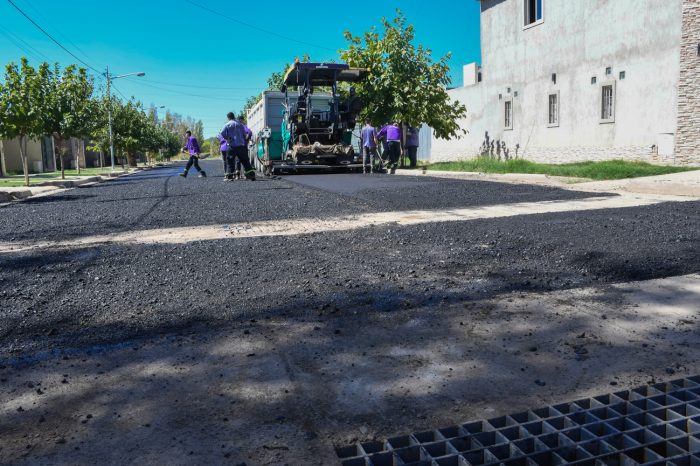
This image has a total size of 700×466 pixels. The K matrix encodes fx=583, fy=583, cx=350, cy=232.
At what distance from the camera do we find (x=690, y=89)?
15625 millimetres

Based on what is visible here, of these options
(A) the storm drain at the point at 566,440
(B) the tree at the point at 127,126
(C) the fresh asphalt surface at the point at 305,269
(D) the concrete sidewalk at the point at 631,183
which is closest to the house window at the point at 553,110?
(D) the concrete sidewalk at the point at 631,183

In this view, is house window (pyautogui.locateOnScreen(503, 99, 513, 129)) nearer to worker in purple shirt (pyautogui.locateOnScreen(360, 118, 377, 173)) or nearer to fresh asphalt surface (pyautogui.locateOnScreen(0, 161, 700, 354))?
worker in purple shirt (pyautogui.locateOnScreen(360, 118, 377, 173))

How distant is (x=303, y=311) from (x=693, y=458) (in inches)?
86.2

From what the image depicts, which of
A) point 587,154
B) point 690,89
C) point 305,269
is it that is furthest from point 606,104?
point 305,269

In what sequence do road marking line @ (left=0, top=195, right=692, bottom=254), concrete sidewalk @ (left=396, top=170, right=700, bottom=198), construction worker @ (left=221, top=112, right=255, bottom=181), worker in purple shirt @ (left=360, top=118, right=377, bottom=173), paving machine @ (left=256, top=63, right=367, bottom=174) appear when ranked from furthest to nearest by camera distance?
worker in purple shirt @ (left=360, top=118, right=377, bottom=173) → paving machine @ (left=256, top=63, right=367, bottom=174) → construction worker @ (left=221, top=112, right=255, bottom=181) → concrete sidewalk @ (left=396, top=170, right=700, bottom=198) → road marking line @ (left=0, top=195, right=692, bottom=254)

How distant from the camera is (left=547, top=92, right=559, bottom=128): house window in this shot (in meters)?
21.2

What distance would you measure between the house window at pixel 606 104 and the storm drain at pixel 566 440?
1834 centimetres

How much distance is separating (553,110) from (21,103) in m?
17.8

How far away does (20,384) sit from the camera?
257 cm

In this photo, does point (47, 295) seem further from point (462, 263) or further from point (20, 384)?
point (462, 263)

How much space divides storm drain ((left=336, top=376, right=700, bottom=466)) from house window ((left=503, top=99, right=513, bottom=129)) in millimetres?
22852

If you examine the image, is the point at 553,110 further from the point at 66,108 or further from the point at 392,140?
the point at 66,108

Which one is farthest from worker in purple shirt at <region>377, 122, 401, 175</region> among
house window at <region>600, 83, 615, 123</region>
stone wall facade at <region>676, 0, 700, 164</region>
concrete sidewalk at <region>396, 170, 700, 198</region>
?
stone wall facade at <region>676, 0, 700, 164</region>

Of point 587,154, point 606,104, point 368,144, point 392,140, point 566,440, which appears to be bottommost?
point 566,440
